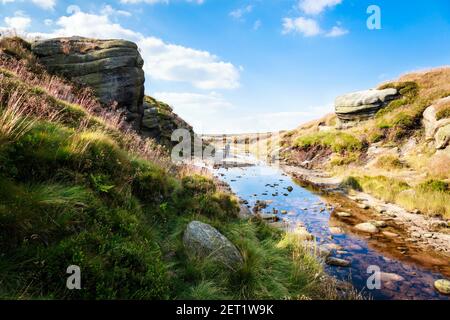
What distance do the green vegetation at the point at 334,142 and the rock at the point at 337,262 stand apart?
72.9ft

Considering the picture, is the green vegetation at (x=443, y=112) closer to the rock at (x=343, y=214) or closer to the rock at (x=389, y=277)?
the rock at (x=343, y=214)

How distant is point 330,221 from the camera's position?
13125 millimetres

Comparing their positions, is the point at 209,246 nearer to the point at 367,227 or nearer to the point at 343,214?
the point at 367,227

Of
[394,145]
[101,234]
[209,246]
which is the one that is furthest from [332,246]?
[394,145]

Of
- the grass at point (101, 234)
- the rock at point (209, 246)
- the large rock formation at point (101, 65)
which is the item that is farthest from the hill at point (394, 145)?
the large rock formation at point (101, 65)

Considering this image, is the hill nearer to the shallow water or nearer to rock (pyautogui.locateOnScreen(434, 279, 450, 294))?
the shallow water

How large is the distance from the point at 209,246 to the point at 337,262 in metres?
4.68

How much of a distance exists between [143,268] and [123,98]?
16979 millimetres

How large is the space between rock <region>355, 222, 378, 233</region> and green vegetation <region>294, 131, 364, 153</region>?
58.9ft

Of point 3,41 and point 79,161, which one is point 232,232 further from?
point 3,41

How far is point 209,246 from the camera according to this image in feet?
21.8

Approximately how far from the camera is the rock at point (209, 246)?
6.44 meters

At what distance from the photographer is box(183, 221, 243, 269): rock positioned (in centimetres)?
644

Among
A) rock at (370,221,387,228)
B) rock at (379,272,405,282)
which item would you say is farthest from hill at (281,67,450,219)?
rock at (379,272,405,282)
